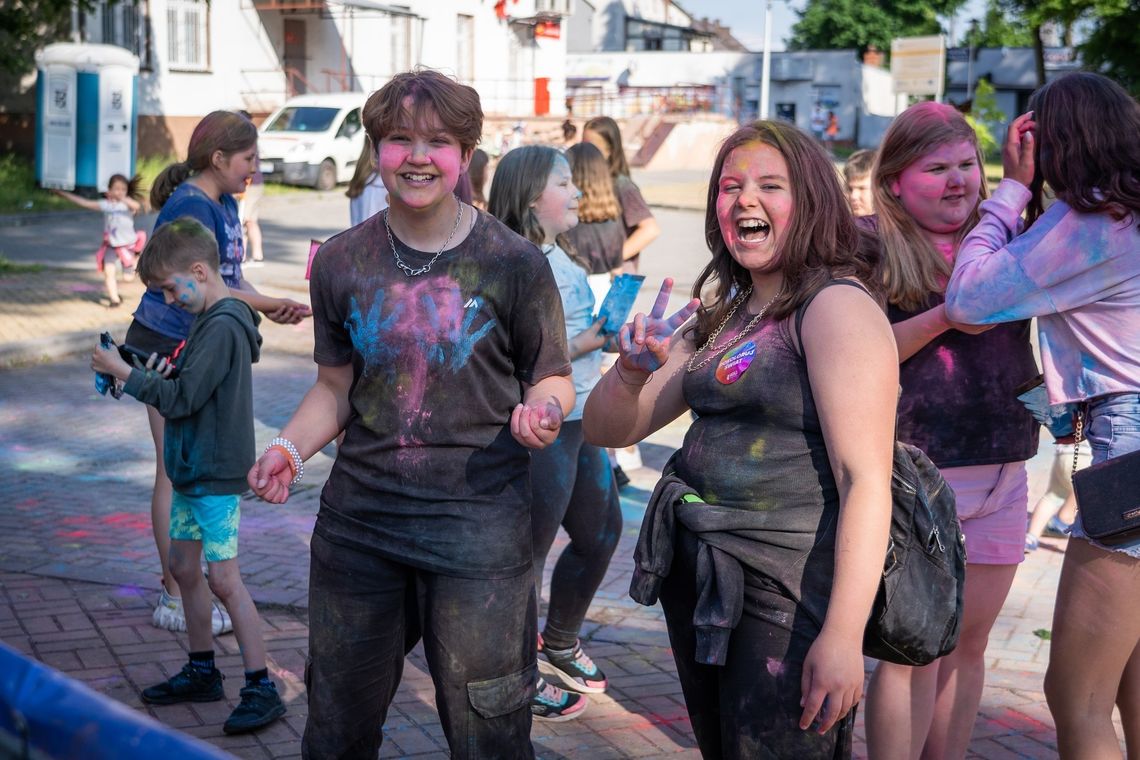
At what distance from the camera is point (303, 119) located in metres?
28.5

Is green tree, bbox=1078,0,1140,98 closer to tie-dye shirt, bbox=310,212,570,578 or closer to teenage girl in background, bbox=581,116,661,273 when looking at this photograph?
teenage girl in background, bbox=581,116,661,273

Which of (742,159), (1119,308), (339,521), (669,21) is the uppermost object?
(669,21)

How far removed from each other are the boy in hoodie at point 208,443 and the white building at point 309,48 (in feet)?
56.5

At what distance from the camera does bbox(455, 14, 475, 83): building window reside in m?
41.7

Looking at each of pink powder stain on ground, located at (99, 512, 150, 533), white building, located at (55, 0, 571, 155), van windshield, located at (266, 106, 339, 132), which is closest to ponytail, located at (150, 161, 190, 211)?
pink powder stain on ground, located at (99, 512, 150, 533)

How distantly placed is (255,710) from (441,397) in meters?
1.79

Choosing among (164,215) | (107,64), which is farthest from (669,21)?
(164,215)

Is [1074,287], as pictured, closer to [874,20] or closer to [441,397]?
[441,397]

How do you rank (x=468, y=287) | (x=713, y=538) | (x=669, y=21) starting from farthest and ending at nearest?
1. (x=669, y=21)
2. (x=468, y=287)
3. (x=713, y=538)

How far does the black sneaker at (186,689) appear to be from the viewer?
436 cm

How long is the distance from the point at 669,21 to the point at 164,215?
2888 inches

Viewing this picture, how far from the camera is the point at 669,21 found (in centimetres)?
7519

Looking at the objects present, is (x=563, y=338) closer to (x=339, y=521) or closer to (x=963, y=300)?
(x=339, y=521)

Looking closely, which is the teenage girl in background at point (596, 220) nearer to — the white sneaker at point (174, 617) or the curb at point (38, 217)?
the white sneaker at point (174, 617)
